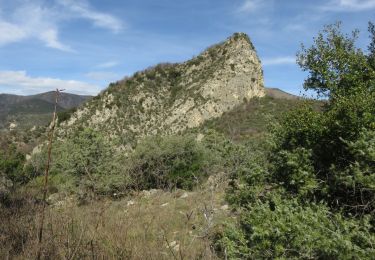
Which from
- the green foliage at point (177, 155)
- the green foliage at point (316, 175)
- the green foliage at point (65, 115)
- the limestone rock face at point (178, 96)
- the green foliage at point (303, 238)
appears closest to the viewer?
the green foliage at point (303, 238)

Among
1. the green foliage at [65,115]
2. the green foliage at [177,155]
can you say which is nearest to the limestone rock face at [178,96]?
the green foliage at [65,115]

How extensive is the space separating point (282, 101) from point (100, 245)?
1912 inches

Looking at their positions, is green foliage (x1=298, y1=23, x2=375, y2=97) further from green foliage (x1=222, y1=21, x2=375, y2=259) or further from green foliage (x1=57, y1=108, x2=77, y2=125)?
green foliage (x1=57, y1=108, x2=77, y2=125)

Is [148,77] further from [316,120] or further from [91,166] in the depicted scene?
[316,120]

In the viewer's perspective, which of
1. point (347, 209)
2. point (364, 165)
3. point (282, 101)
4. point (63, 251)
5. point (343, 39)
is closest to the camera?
point (63, 251)

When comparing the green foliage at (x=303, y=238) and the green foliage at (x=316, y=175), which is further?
the green foliage at (x=316, y=175)

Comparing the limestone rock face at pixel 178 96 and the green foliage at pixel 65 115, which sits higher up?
the limestone rock face at pixel 178 96

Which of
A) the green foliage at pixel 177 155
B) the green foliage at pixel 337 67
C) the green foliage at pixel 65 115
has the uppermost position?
the green foliage at pixel 337 67

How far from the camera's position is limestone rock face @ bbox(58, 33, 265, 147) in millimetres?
51500

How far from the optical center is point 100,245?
4.17 m

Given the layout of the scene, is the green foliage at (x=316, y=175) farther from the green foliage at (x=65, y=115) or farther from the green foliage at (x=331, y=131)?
the green foliage at (x=65, y=115)

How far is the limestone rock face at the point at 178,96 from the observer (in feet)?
169

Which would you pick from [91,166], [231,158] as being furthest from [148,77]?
[231,158]

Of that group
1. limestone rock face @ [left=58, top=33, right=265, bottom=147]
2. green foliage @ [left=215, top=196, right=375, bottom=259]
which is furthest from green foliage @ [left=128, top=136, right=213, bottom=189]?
limestone rock face @ [left=58, top=33, right=265, bottom=147]
